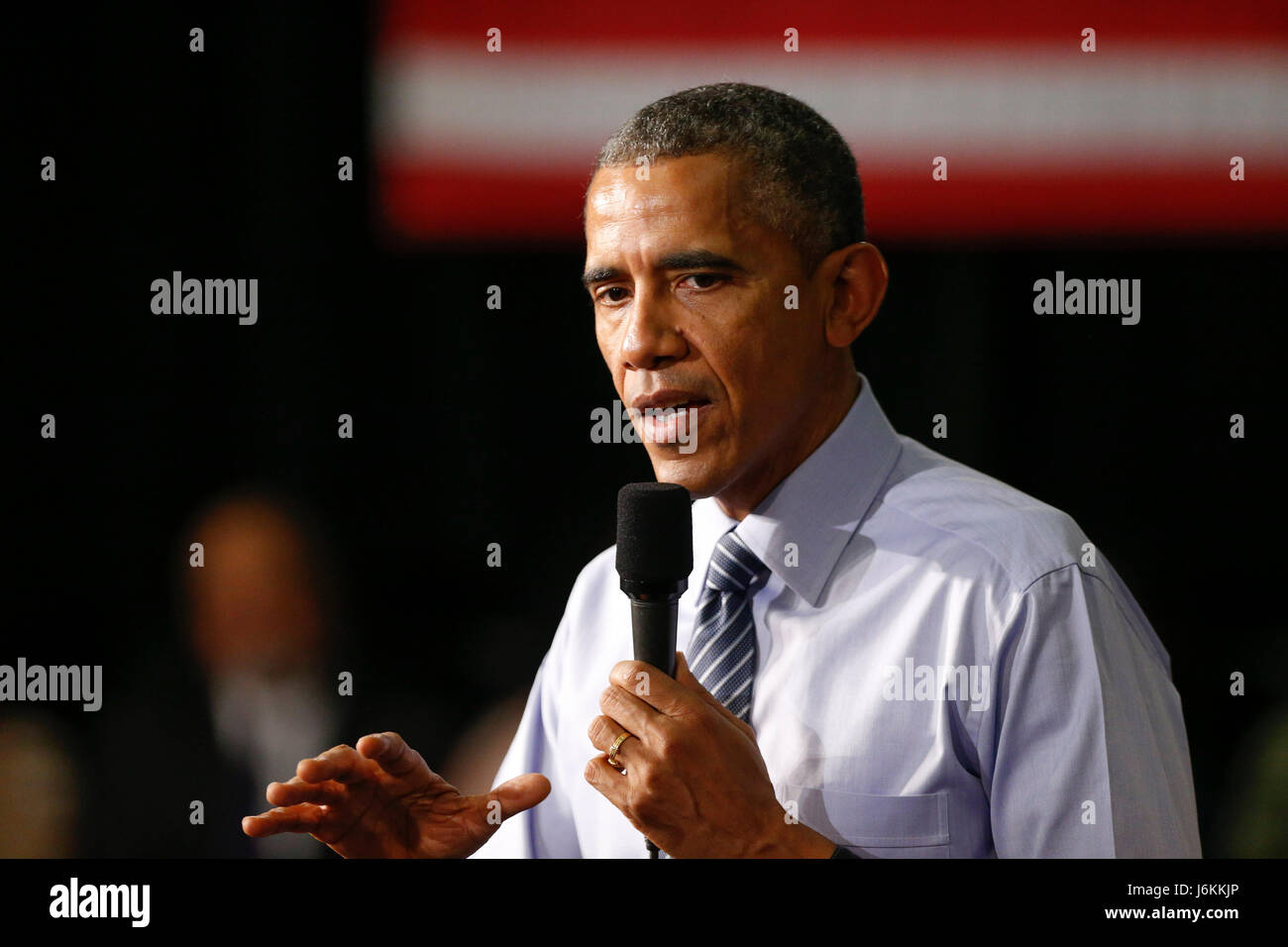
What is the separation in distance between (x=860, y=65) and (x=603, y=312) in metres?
0.57

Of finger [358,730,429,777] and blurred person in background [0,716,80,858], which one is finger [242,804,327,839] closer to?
finger [358,730,429,777]

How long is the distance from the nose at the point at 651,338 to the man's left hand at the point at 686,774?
326mm

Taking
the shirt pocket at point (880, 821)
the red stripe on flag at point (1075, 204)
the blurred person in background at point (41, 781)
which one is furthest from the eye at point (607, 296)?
the blurred person in background at point (41, 781)

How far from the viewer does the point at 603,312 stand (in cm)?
133

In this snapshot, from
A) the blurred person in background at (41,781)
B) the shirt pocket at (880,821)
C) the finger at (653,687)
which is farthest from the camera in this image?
the blurred person in background at (41,781)

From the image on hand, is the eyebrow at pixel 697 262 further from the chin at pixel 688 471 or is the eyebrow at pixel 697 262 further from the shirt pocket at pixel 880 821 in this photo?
the shirt pocket at pixel 880 821

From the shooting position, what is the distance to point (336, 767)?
1241 millimetres

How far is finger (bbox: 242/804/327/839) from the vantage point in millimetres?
1225

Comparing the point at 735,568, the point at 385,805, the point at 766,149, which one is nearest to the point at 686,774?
the point at 735,568

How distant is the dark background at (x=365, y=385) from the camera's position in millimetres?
1587

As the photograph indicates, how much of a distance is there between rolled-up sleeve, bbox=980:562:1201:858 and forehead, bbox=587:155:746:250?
51cm
